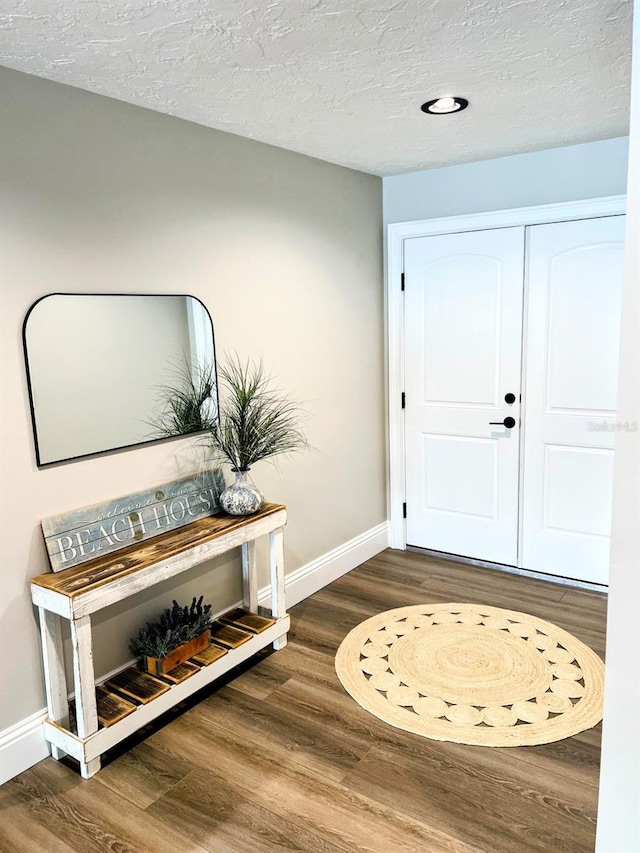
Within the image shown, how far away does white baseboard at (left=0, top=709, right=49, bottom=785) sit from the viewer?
2262 mm

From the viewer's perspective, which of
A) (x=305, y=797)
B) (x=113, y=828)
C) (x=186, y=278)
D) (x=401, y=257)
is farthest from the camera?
(x=401, y=257)

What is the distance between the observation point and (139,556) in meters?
2.45

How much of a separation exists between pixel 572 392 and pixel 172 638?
2.41 metres

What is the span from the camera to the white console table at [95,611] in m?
2.19

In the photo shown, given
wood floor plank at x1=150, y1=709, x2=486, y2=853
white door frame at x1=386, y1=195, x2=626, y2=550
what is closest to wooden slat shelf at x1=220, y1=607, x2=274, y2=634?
wood floor plank at x1=150, y1=709, x2=486, y2=853

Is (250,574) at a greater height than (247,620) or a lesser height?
greater

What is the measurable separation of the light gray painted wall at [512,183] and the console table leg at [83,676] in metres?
2.96

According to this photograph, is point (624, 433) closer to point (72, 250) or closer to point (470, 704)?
point (470, 704)

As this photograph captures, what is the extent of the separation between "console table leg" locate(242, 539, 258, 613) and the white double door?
1435 mm

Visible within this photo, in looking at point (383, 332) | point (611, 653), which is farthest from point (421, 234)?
point (611, 653)

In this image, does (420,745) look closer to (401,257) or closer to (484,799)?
(484,799)

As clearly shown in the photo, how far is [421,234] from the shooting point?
393 cm

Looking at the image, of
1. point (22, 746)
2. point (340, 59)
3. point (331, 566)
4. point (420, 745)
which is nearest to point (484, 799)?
point (420, 745)

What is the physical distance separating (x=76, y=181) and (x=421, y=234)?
2171mm
